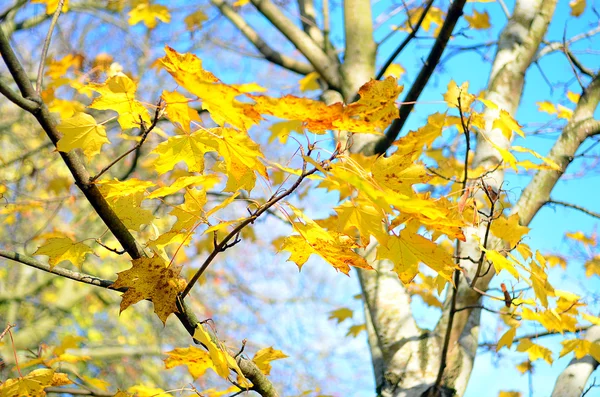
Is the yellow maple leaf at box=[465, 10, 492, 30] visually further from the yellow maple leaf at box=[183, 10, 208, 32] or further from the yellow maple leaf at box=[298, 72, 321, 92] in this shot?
the yellow maple leaf at box=[183, 10, 208, 32]

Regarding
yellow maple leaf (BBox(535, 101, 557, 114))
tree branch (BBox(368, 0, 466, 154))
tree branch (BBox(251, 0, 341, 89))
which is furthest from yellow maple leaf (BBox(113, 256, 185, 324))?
yellow maple leaf (BBox(535, 101, 557, 114))

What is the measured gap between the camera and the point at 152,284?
873 millimetres

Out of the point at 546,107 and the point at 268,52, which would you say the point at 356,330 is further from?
the point at 268,52

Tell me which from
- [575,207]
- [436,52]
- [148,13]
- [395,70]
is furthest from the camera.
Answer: [395,70]

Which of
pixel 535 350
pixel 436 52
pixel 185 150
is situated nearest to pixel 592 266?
pixel 535 350

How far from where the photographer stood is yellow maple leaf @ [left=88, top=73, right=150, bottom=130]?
832mm

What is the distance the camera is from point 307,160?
701mm

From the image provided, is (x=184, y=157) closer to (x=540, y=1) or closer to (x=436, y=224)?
(x=436, y=224)

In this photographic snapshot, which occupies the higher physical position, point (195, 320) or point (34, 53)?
point (34, 53)

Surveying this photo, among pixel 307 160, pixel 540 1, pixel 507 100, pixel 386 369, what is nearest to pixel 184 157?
pixel 307 160

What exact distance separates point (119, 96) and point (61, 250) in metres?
0.35

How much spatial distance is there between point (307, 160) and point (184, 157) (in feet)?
0.94

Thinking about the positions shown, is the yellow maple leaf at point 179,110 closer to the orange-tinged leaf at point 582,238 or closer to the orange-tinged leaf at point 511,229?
the orange-tinged leaf at point 511,229

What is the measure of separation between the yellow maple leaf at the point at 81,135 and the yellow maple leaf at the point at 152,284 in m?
0.21
